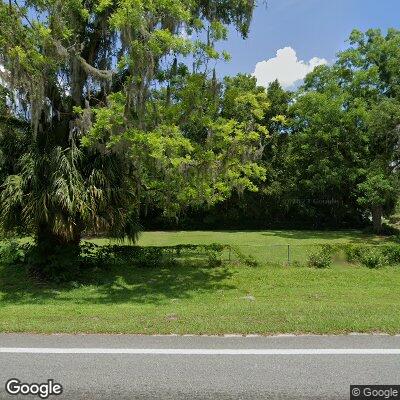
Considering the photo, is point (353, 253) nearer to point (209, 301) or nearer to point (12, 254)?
point (209, 301)

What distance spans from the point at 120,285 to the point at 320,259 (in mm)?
7195

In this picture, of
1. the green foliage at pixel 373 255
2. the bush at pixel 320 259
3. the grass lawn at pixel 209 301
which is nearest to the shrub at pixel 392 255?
the green foliage at pixel 373 255

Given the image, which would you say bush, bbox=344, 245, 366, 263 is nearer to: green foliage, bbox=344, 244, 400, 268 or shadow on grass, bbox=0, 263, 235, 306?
green foliage, bbox=344, 244, 400, 268

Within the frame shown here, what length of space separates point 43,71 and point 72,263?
5546 mm

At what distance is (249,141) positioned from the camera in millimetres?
13984

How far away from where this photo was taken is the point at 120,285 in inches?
522

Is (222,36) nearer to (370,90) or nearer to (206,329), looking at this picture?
(206,329)

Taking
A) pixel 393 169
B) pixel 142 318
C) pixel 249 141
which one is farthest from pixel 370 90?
pixel 142 318

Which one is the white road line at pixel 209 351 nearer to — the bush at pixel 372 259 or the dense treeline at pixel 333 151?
the bush at pixel 372 259

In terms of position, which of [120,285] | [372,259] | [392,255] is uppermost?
[392,255]

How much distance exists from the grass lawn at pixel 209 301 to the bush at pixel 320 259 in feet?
1.51

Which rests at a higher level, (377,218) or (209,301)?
(377,218)

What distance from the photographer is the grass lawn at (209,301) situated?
21.1 feet

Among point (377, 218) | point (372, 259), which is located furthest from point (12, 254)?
point (377, 218)
